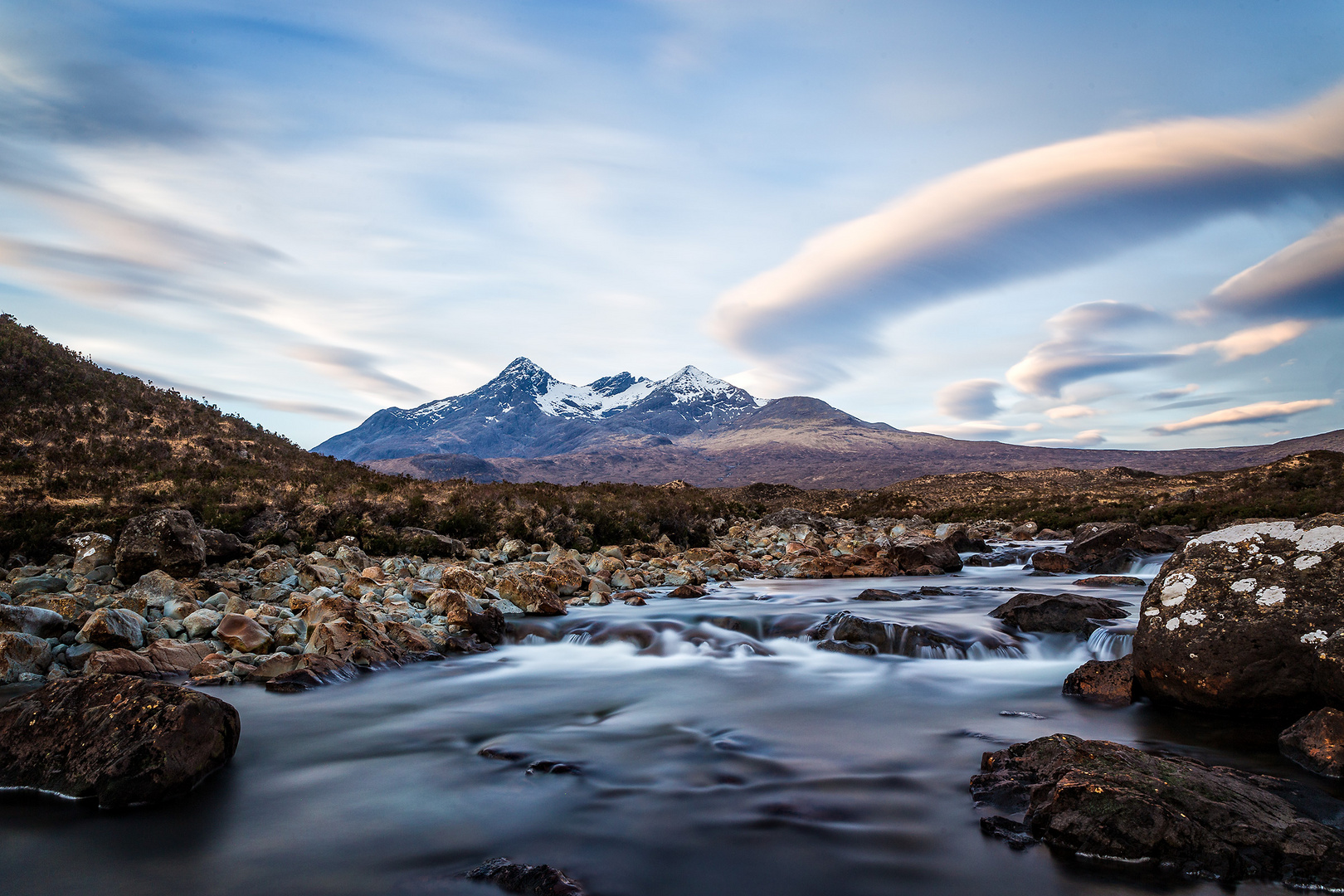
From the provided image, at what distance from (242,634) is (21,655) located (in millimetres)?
2214

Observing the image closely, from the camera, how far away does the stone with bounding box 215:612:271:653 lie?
29.8ft

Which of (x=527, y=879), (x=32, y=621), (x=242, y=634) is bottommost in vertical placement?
(x=527, y=879)

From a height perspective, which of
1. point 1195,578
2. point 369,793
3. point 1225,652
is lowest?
point 369,793

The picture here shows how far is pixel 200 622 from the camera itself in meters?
9.39

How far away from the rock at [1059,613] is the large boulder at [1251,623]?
3814 millimetres

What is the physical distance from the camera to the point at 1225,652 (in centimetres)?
627

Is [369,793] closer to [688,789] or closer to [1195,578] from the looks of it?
[688,789]

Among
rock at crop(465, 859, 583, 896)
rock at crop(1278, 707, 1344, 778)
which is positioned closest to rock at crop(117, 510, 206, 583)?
rock at crop(465, 859, 583, 896)

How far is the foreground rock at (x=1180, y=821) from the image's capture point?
383 centimetres

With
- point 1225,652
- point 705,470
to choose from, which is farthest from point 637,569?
point 705,470

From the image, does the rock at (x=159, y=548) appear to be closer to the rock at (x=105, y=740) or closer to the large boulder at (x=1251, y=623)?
the rock at (x=105, y=740)

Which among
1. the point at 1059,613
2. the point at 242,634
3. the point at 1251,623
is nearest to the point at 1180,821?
the point at 1251,623

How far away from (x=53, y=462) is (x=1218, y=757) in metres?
22.8

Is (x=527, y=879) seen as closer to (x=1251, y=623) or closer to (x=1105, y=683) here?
(x=1251, y=623)
